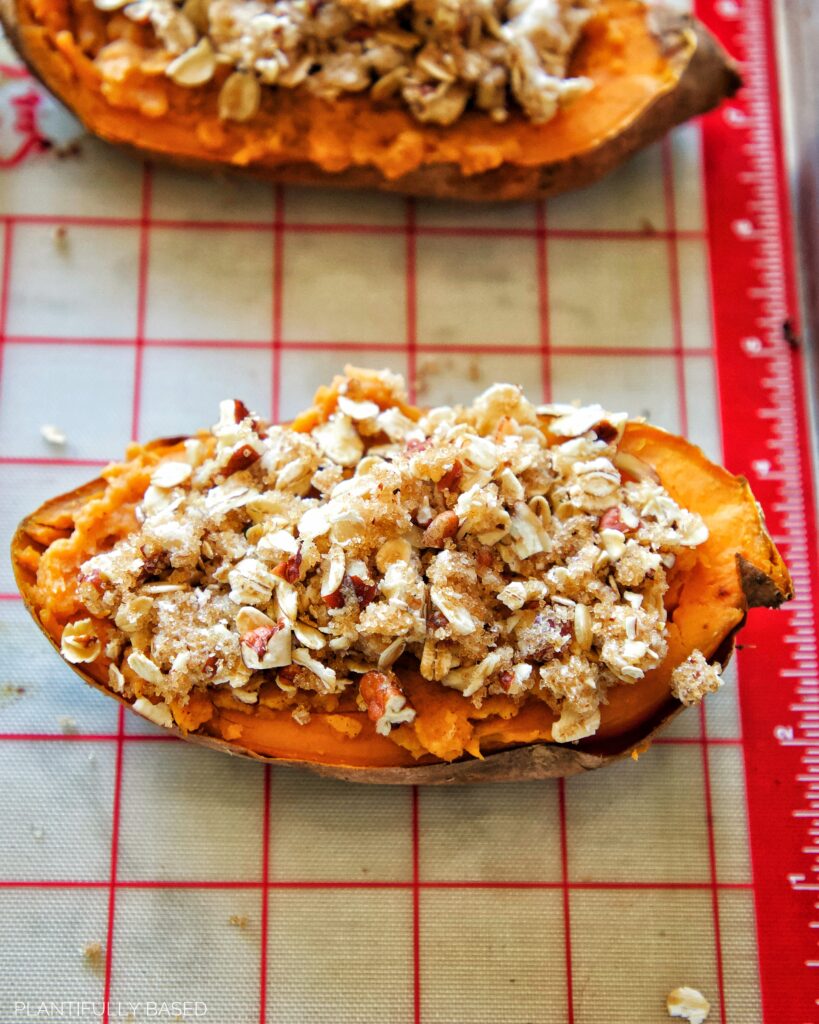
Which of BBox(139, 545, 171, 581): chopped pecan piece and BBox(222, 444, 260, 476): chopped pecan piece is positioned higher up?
BBox(222, 444, 260, 476): chopped pecan piece

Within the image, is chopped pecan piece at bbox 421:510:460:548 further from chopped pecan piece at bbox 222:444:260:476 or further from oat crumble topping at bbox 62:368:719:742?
chopped pecan piece at bbox 222:444:260:476

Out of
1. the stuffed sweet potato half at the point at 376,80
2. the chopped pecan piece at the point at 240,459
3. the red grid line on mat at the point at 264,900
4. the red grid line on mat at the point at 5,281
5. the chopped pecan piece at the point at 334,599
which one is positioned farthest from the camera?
the red grid line on mat at the point at 5,281

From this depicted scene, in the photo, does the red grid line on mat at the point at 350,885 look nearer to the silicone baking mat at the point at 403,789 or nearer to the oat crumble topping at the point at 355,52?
the silicone baking mat at the point at 403,789

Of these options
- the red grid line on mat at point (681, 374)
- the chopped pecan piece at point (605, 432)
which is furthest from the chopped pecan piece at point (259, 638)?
the red grid line on mat at point (681, 374)

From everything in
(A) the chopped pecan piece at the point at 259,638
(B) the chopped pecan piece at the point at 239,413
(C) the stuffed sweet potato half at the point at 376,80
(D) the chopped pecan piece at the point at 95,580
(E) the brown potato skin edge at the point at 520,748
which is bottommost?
(E) the brown potato skin edge at the point at 520,748

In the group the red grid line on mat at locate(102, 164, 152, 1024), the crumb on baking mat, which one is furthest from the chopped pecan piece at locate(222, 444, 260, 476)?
the crumb on baking mat

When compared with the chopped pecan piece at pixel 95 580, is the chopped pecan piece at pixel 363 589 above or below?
above
